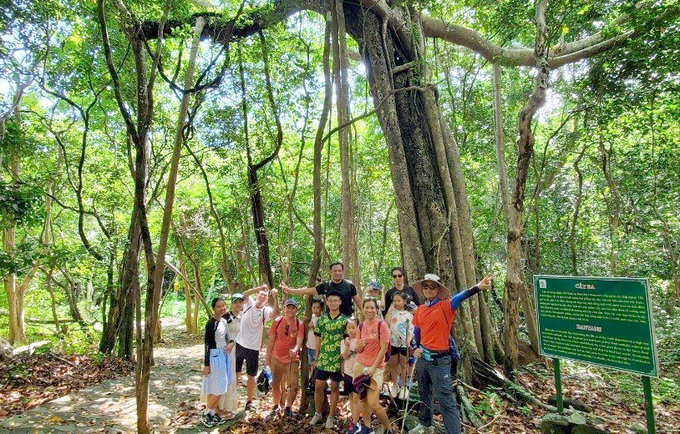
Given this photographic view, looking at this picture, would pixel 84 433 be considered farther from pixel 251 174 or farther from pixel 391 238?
pixel 391 238

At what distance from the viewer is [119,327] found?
360 inches

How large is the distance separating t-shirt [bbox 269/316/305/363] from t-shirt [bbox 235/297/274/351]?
0.49 m

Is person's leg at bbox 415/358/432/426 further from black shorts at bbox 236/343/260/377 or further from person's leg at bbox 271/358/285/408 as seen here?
black shorts at bbox 236/343/260/377

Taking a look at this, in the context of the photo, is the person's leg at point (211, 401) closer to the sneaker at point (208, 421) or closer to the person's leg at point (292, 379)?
the sneaker at point (208, 421)

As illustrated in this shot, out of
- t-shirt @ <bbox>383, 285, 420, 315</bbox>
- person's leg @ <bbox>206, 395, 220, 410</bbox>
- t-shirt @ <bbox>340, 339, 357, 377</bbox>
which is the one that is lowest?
person's leg @ <bbox>206, 395, 220, 410</bbox>

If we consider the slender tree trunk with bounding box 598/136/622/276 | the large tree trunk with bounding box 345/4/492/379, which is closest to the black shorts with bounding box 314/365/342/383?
the large tree trunk with bounding box 345/4/492/379

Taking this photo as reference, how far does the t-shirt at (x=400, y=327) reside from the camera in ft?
16.9

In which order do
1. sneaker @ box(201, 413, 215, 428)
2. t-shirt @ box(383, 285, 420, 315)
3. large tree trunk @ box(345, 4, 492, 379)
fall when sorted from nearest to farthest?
sneaker @ box(201, 413, 215, 428), t-shirt @ box(383, 285, 420, 315), large tree trunk @ box(345, 4, 492, 379)

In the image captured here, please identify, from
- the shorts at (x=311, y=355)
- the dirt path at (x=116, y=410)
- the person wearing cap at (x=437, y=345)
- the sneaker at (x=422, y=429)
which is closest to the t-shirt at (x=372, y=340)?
the person wearing cap at (x=437, y=345)

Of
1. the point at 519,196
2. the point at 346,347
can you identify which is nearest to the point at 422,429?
the point at 346,347

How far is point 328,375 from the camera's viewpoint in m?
4.72

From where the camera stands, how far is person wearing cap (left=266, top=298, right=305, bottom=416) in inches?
209

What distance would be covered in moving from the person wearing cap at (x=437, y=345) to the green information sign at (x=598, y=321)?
955 mm

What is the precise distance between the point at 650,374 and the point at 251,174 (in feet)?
28.9
